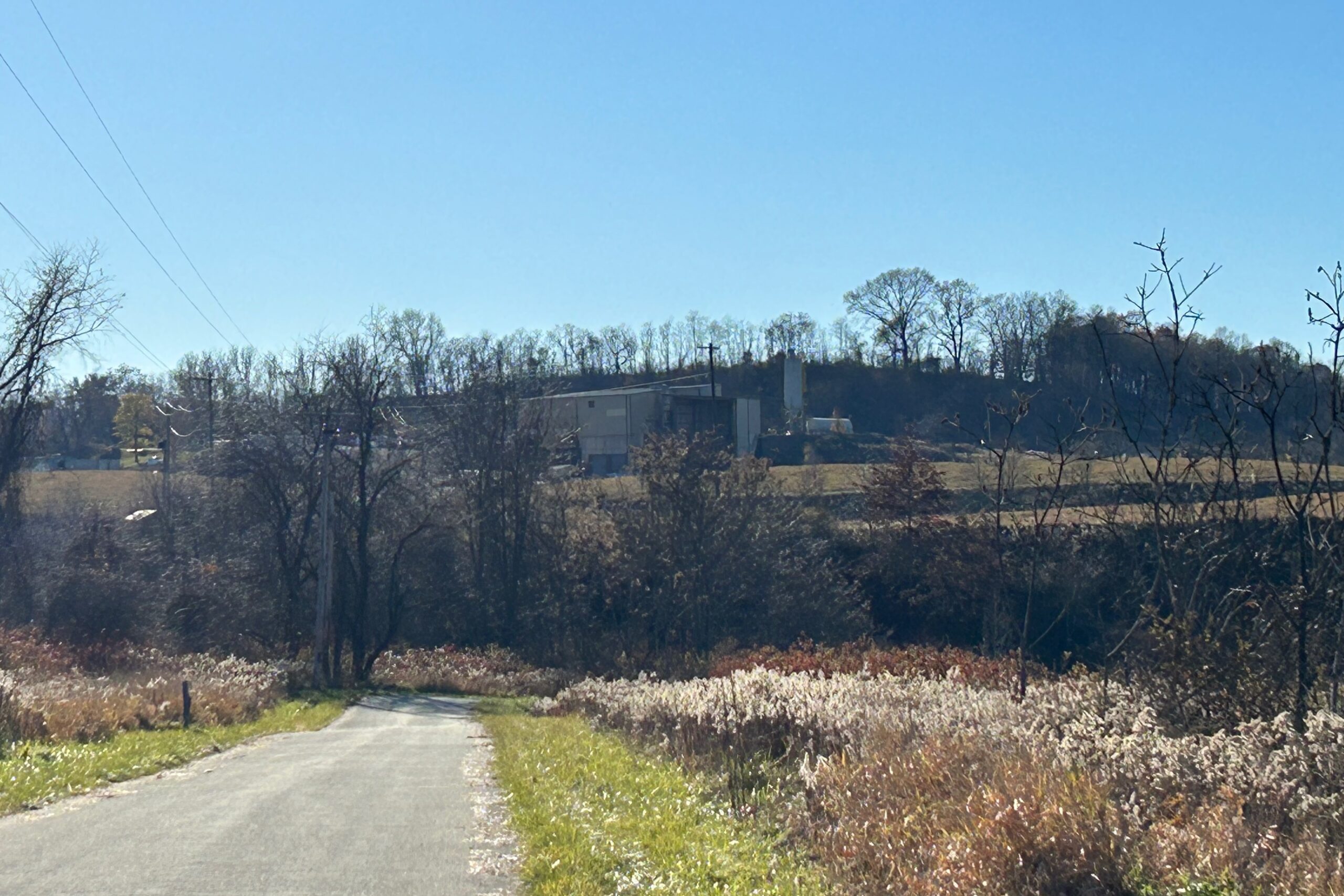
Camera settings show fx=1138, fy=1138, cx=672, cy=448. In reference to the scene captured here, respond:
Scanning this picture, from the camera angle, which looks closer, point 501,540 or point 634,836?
point 634,836

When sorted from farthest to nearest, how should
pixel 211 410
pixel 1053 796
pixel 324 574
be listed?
pixel 211 410, pixel 324 574, pixel 1053 796

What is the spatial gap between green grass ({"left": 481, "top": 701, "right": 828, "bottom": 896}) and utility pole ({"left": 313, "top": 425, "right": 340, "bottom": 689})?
2249cm

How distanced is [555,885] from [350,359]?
36.5 m

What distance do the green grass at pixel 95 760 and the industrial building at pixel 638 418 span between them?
50.9 m

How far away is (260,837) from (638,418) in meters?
64.4

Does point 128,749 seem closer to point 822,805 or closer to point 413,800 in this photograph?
point 413,800

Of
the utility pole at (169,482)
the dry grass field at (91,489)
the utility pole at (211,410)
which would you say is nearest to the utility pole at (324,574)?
the utility pole at (211,410)

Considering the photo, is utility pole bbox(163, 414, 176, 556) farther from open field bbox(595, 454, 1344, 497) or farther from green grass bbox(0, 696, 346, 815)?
green grass bbox(0, 696, 346, 815)

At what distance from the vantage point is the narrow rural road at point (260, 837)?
22.3 feet

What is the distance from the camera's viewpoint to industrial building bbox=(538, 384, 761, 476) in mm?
71562

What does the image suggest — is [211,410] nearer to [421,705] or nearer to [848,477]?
[421,705]

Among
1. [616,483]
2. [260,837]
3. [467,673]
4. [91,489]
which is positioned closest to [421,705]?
[467,673]

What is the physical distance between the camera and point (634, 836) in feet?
27.6

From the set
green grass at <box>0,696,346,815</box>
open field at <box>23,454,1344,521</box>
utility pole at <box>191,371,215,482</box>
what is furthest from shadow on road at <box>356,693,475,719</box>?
open field at <box>23,454,1344,521</box>
